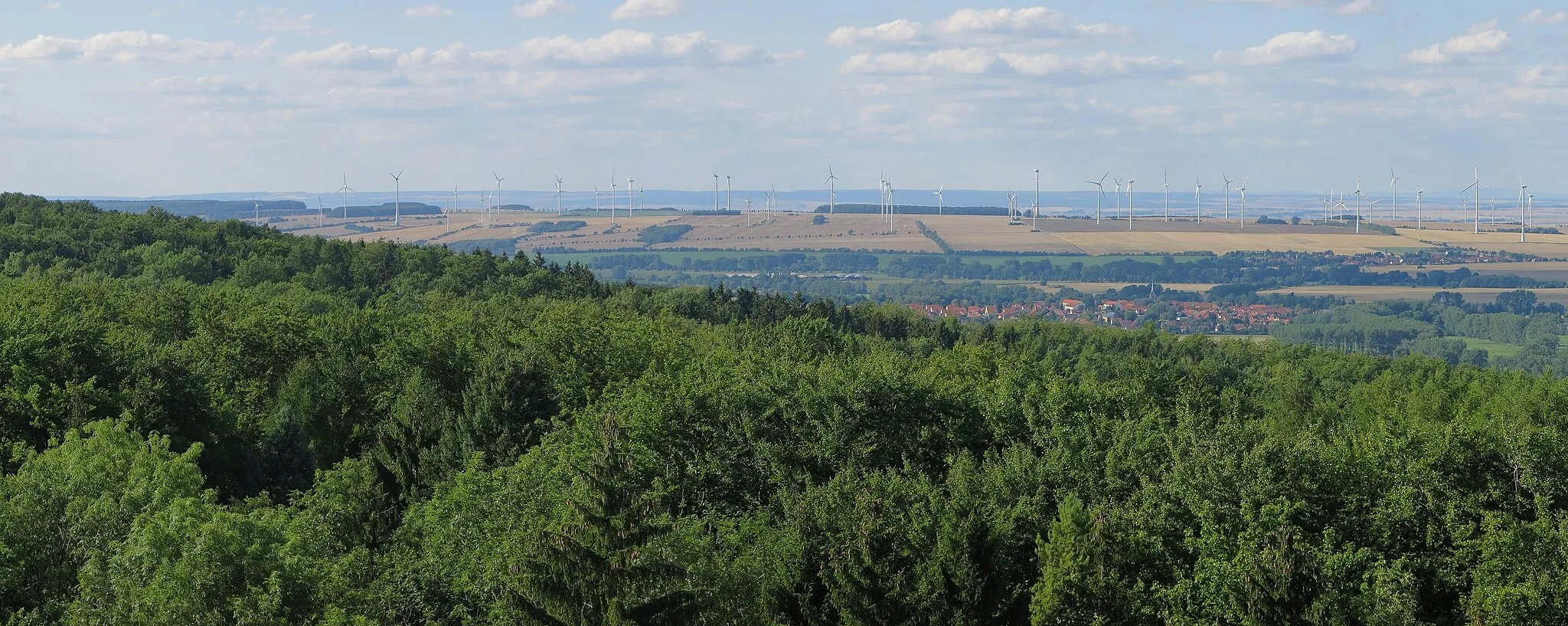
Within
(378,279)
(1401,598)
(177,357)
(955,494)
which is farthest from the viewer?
(378,279)

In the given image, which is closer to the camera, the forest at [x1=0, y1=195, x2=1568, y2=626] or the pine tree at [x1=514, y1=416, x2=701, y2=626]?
the pine tree at [x1=514, y1=416, x2=701, y2=626]

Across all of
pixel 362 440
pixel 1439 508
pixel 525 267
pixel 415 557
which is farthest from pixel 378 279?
pixel 1439 508

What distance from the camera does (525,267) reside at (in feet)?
493

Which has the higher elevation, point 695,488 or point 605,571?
point 605,571

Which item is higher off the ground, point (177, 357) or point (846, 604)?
point (177, 357)

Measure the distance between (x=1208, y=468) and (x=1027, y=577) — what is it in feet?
18.0

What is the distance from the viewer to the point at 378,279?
5566 inches

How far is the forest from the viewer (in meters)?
34.6

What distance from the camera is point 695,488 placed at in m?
48.0

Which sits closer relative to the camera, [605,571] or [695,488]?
[605,571]

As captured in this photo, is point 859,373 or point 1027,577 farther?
point 859,373

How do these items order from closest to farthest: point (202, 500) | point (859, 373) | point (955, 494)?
point (202, 500)
point (955, 494)
point (859, 373)

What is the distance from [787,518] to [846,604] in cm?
454

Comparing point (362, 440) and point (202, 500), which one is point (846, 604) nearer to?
point (202, 500)
